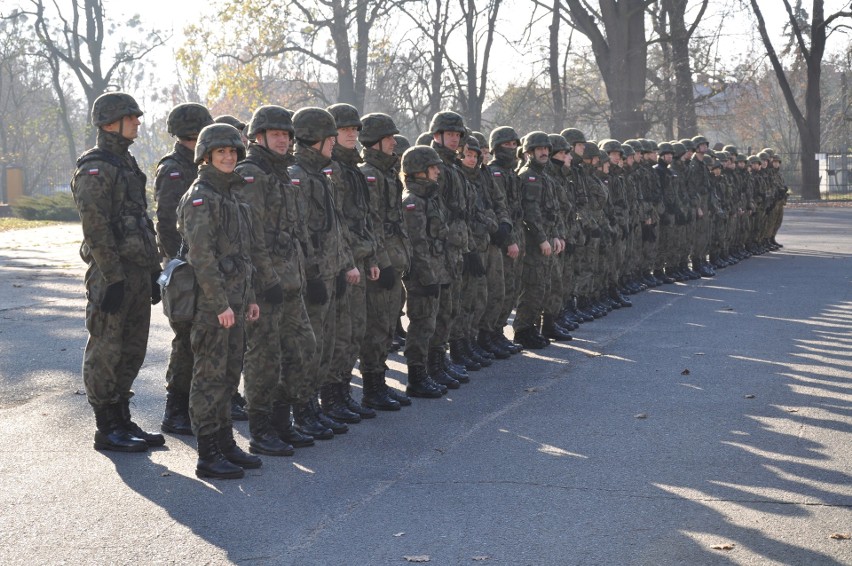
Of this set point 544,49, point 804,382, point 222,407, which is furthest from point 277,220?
point 544,49

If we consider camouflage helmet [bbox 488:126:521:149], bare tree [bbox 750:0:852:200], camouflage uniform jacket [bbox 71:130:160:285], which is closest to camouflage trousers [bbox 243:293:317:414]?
camouflage uniform jacket [bbox 71:130:160:285]

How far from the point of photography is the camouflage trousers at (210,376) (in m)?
7.18

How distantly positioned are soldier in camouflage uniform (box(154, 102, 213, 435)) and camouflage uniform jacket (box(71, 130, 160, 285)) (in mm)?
454

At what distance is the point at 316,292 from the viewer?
835 cm

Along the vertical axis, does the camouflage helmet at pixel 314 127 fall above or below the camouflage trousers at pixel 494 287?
above

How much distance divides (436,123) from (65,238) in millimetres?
22968

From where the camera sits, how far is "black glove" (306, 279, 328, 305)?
27.4 ft

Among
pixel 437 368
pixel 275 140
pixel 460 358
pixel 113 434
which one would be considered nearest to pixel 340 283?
pixel 275 140

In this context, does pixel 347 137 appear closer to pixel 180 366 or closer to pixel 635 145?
pixel 180 366

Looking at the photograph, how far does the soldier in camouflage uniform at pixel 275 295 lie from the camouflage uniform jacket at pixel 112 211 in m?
0.76

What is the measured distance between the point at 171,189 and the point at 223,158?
1.47 metres

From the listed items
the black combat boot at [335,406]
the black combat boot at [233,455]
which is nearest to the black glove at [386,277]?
the black combat boot at [335,406]

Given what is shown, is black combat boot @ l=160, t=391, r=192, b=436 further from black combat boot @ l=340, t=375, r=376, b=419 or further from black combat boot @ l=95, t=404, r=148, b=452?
black combat boot @ l=340, t=375, r=376, b=419

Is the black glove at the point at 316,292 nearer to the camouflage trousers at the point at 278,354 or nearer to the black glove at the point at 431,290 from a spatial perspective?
the camouflage trousers at the point at 278,354
